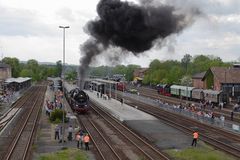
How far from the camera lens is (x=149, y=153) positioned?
95.3ft

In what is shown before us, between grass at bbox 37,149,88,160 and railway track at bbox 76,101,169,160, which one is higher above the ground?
grass at bbox 37,149,88,160

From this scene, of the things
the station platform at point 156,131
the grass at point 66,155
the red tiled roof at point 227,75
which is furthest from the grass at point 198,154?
the red tiled roof at point 227,75

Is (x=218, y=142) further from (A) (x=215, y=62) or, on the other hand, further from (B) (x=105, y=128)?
(A) (x=215, y=62)

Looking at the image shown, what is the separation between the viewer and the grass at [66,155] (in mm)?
26980

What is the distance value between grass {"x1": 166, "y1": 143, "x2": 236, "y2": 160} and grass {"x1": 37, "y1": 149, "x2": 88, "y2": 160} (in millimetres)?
6169

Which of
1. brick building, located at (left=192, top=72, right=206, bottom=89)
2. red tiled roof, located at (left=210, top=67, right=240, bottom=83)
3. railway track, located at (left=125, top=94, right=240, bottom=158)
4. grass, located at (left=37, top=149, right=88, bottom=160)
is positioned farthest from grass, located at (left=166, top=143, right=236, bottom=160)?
brick building, located at (left=192, top=72, right=206, bottom=89)

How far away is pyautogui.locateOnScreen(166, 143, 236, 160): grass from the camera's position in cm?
2753

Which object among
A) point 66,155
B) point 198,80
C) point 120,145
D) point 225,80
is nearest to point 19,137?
point 120,145

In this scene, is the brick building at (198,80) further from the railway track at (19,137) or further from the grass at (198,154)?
the grass at (198,154)

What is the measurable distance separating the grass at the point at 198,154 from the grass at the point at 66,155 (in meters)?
6.17

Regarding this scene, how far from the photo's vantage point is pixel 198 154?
28.3m

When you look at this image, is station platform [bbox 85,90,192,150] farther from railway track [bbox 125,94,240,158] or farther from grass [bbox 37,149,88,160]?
grass [bbox 37,149,88,160]

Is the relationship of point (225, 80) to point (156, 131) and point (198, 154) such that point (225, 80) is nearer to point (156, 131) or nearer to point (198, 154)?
point (156, 131)

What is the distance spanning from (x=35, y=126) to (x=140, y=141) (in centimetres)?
1359
